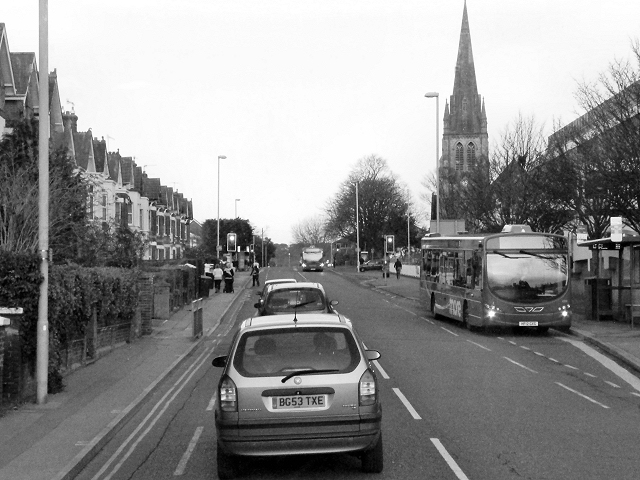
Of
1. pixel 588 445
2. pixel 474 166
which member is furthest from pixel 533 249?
pixel 474 166

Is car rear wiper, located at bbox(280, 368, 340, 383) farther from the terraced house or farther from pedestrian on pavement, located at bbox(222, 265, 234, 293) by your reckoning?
pedestrian on pavement, located at bbox(222, 265, 234, 293)

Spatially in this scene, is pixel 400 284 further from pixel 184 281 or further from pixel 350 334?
pixel 350 334

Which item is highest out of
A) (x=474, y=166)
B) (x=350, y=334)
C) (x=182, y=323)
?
(x=474, y=166)

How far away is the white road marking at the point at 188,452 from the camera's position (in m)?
8.85

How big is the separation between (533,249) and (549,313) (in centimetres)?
186

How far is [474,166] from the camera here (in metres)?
49.5

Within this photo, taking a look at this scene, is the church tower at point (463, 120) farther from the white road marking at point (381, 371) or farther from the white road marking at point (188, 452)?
the white road marking at point (188, 452)

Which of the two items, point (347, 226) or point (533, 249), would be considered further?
point (347, 226)

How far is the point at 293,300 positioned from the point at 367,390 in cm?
1071

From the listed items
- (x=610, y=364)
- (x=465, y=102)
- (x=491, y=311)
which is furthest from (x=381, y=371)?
(x=465, y=102)

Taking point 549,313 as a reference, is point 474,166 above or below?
above

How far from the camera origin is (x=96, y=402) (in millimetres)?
12945

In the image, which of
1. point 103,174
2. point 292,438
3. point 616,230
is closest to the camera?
point 292,438

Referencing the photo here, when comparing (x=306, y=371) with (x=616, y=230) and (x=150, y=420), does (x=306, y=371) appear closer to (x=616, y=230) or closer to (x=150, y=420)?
(x=150, y=420)
